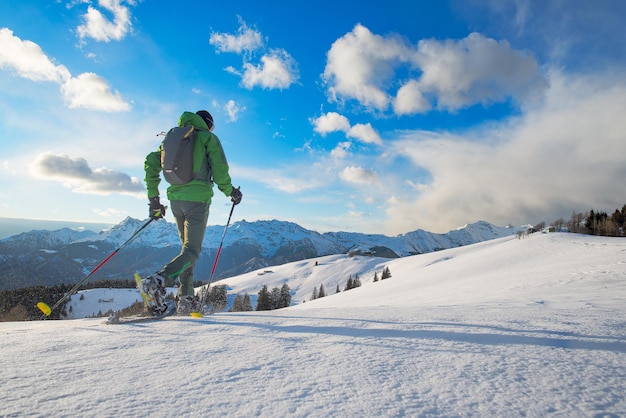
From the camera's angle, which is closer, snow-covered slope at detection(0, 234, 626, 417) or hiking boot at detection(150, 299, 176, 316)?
snow-covered slope at detection(0, 234, 626, 417)

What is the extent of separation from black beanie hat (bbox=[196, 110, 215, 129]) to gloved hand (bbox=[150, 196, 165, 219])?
1.56m

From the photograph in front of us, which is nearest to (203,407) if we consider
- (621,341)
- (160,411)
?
(160,411)

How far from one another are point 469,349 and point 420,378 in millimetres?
757

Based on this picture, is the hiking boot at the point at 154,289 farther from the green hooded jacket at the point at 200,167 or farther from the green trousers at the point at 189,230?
the green hooded jacket at the point at 200,167

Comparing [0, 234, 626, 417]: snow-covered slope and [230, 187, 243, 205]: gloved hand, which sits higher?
[230, 187, 243, 205]: gloved hand

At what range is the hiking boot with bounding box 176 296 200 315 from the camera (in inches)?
184

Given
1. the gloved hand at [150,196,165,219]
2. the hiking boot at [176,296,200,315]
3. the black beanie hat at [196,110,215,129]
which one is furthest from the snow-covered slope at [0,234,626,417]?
the black beanie hat at [196,110,215,129]

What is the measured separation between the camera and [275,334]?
290cm

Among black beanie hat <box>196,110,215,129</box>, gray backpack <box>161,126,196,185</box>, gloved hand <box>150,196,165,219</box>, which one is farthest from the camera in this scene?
black beanie hat <box>196,110,215,129</box>

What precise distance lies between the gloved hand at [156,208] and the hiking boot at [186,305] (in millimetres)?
1469

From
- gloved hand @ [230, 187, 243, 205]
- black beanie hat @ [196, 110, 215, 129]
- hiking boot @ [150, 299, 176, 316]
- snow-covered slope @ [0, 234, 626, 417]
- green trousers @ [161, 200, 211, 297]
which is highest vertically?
black beanie hat @ [196, 110, 215, 129]

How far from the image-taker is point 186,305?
473cm

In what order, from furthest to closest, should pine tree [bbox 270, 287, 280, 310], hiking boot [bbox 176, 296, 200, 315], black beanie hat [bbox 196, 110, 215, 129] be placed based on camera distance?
pine tree [bbox 270, 287, 280, 310] < black beanie hat [bbox 196, 110, 215, 129] < hiking boot [bbox 176, 296, 200, 315]

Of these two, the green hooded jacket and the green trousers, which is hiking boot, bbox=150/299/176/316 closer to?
the green trousers
